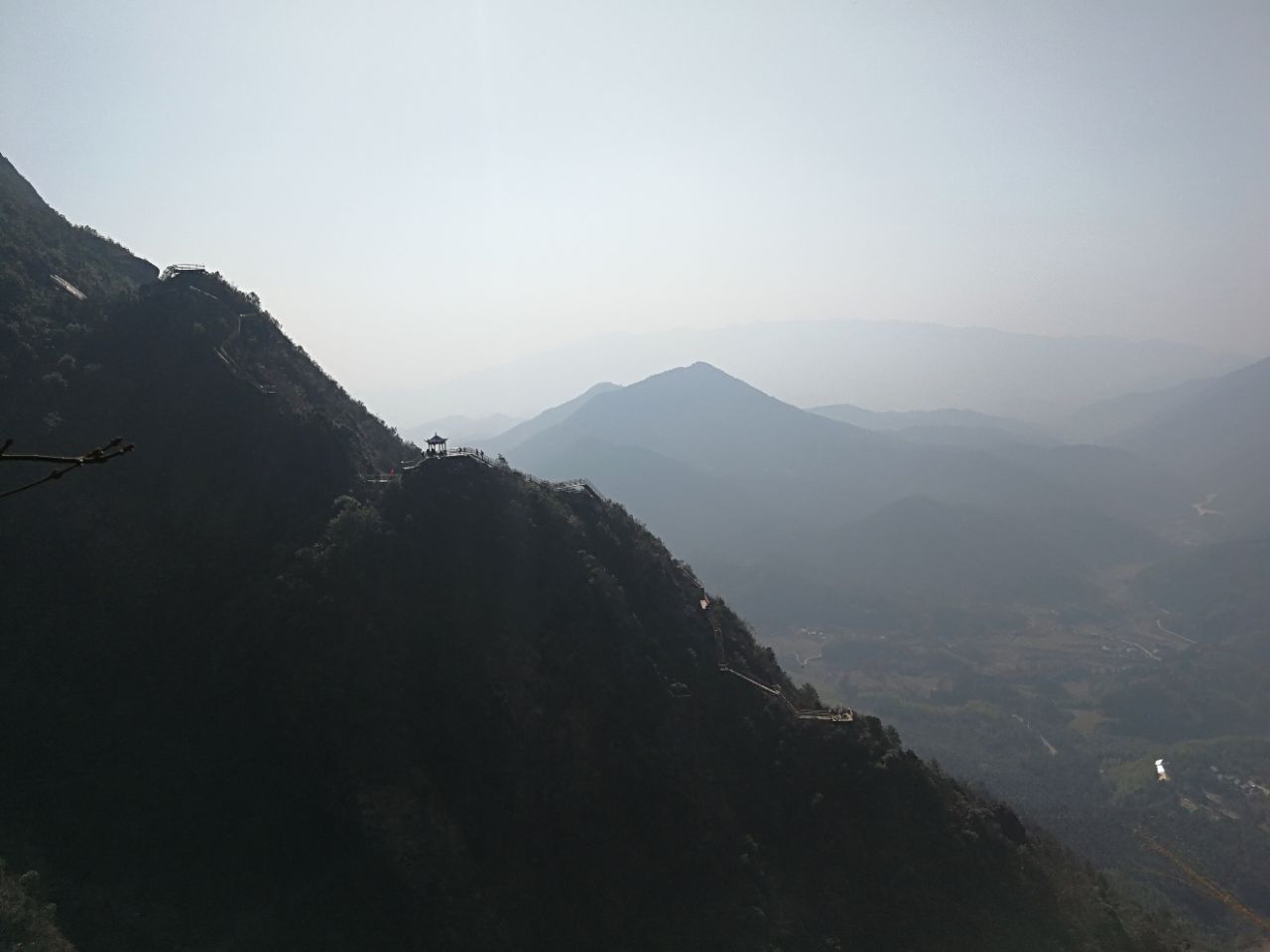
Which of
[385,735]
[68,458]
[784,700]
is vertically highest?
[68,458]

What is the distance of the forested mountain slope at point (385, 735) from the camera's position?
30.7 m

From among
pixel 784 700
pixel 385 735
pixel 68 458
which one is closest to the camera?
pixel 68 458

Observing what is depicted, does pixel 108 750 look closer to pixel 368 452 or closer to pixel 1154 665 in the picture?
pixel 368 452

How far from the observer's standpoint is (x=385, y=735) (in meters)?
34.3

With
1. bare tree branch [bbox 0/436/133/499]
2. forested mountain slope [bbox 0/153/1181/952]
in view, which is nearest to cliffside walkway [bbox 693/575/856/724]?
forested mountain slope [bbox 0/153/1181/952]

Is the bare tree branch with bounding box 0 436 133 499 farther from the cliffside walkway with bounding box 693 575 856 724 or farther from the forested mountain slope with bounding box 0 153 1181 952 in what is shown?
the cliffside walkway with bounding box 693 575 856 724

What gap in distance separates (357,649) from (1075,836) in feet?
277

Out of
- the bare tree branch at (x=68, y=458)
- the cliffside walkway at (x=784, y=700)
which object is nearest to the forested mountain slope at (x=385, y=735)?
the cliffside walkway at (x=784, y=700)

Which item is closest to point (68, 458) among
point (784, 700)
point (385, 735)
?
point (385, 735)

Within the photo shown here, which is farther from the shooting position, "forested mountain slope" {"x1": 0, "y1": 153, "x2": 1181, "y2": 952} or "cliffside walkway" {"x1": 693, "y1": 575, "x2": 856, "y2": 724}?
"cliffside walkway" {"x1": 693, "y1": 575, "x2": 856, "y2": 724}

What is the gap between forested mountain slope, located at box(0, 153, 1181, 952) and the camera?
30.7 m

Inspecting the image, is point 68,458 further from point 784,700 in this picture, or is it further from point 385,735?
point 784,700

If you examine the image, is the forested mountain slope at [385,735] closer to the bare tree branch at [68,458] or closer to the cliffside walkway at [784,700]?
the cliffside walkway at [784,700]

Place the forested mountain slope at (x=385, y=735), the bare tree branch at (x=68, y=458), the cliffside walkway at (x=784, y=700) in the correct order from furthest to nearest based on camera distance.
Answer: the cliffside walkway at (x=784, y=700)
the forested mountain slope at (x=385, y=735)
the bare tree branch at (x=68, y=458)
